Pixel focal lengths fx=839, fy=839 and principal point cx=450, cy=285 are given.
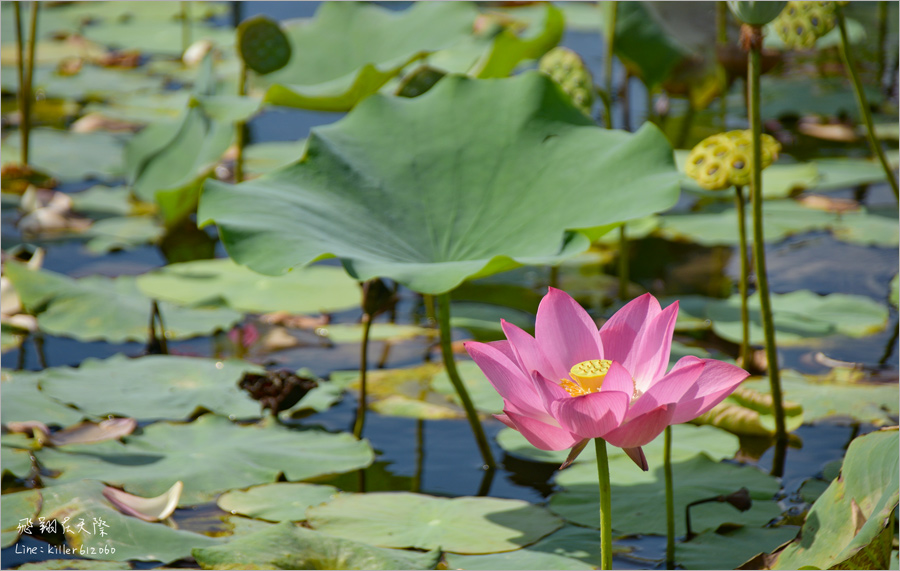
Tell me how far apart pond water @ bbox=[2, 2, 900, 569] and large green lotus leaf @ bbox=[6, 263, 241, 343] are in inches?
1.5

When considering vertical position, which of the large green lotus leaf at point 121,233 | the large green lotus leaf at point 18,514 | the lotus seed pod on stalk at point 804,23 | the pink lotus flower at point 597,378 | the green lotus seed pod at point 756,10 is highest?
the lotus seed pod on stalk at point 804,23

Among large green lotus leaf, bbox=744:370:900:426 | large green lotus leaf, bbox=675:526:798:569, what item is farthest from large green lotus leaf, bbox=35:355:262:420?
large green lotus leaf, bbox=744:370:900:426

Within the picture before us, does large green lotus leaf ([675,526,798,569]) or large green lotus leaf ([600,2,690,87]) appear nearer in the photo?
large green lotus leaf ([675,526,798,569])

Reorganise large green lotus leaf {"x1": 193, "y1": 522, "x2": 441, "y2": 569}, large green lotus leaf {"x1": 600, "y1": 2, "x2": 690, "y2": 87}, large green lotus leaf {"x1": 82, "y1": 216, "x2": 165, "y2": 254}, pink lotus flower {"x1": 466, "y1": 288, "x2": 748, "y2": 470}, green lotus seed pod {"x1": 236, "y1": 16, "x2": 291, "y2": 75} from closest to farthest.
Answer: pink lotus flower {"x1": 466, "y1": 288, "x2": 748, "y2": 470} → large green lotus leaf {"x1": 193, "y1": 522, "x2": 441, "y2": 569} → green lotus seed pod {"x1": 236, "y1": 16, "x2": 291, "y2": 75} → large green lotus leaf {"x1": 82, "y1": 216, "x2": 165, "y2": 254} → large green lotus leaf {"x1": 600, "y1": 2, "x2": 690, "y2": 87}

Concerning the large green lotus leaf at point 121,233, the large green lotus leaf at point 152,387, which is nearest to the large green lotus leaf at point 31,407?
the large green lotus leaf at point 152,387

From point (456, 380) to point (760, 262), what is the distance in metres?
0.55

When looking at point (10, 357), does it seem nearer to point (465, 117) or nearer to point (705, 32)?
point (465, 117)

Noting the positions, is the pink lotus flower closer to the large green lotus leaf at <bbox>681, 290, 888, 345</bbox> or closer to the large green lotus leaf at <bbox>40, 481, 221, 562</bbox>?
the large green lotus leaf at <bbox>40, 481, 221, 562</bbox>

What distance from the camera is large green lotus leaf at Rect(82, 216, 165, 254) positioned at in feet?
8.42

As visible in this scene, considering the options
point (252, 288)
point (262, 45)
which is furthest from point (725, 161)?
point (262, 45)

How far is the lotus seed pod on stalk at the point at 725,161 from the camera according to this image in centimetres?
151

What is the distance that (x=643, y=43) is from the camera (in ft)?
10.5

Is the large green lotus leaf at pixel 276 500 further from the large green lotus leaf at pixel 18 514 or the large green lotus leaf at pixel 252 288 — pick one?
the large green lotus leaf at pixel 252 288

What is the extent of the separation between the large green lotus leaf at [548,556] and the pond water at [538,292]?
0.17 ft
